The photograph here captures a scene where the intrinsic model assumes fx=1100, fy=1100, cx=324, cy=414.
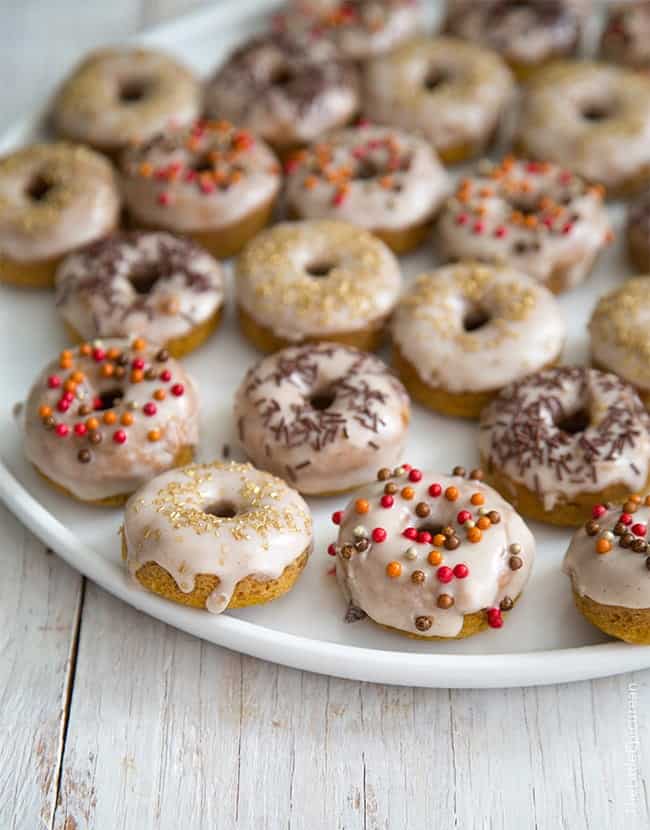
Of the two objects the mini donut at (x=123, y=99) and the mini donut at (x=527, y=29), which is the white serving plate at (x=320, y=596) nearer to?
the mini donut at (x=123, y=99)

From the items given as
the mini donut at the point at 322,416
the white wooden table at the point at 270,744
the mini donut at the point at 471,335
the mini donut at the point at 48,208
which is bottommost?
the white wooden table at the point at 270,744

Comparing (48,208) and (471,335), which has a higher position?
(48,208)

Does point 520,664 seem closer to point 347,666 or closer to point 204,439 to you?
point 347,666

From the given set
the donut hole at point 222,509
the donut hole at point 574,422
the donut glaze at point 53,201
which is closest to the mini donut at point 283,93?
the donut glaze at point 53,201

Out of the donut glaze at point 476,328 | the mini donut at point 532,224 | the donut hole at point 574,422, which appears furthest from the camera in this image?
the mini donut at point 532,224

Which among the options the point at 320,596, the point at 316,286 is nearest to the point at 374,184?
the point at 316,286

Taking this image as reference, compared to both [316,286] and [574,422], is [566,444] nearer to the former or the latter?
[574,422]

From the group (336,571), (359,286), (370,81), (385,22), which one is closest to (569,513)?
(336,571)
